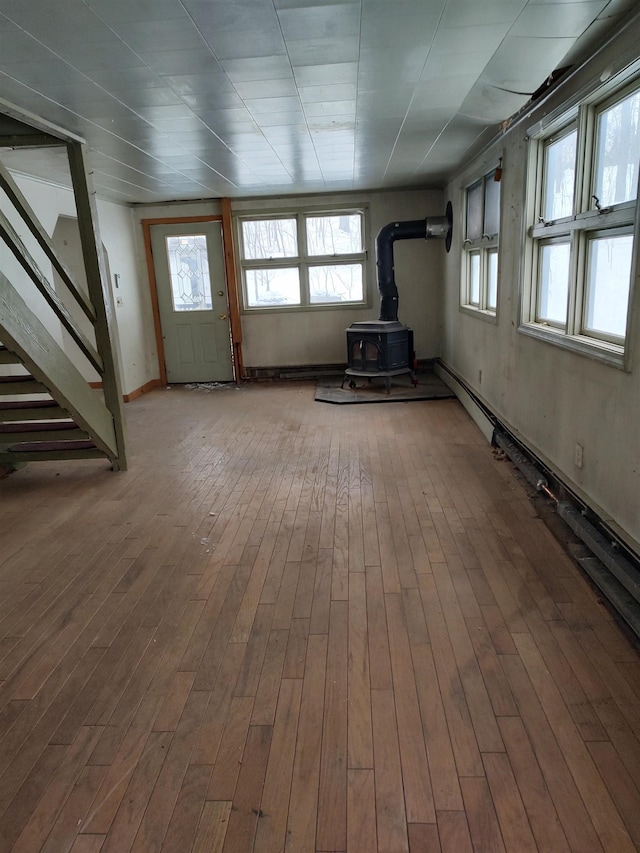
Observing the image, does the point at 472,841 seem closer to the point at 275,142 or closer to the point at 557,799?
the point at 557,799

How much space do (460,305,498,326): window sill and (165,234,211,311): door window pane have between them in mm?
3758

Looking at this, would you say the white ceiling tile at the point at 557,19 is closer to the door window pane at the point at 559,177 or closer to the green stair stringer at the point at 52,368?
the door window pane at the point at 559,177

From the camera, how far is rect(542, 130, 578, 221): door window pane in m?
3.47

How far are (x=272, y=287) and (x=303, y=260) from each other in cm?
60

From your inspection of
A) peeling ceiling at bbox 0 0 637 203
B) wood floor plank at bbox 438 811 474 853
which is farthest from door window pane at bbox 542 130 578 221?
wood floor plank at bbox 438 811 474 853

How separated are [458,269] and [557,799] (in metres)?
6.06

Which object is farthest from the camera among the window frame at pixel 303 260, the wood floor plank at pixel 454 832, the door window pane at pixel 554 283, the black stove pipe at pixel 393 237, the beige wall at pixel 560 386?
the window frame at pixel 303 260

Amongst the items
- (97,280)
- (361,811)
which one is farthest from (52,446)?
(361,811)

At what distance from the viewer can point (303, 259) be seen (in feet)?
26.8

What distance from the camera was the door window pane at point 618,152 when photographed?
8.80ft

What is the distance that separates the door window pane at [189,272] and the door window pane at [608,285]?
237 inches

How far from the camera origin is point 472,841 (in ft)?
4.89

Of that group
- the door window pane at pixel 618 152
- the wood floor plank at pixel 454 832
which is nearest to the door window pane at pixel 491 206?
the door window pane at pixel 618 152

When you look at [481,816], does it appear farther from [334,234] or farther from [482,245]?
[334,234]
